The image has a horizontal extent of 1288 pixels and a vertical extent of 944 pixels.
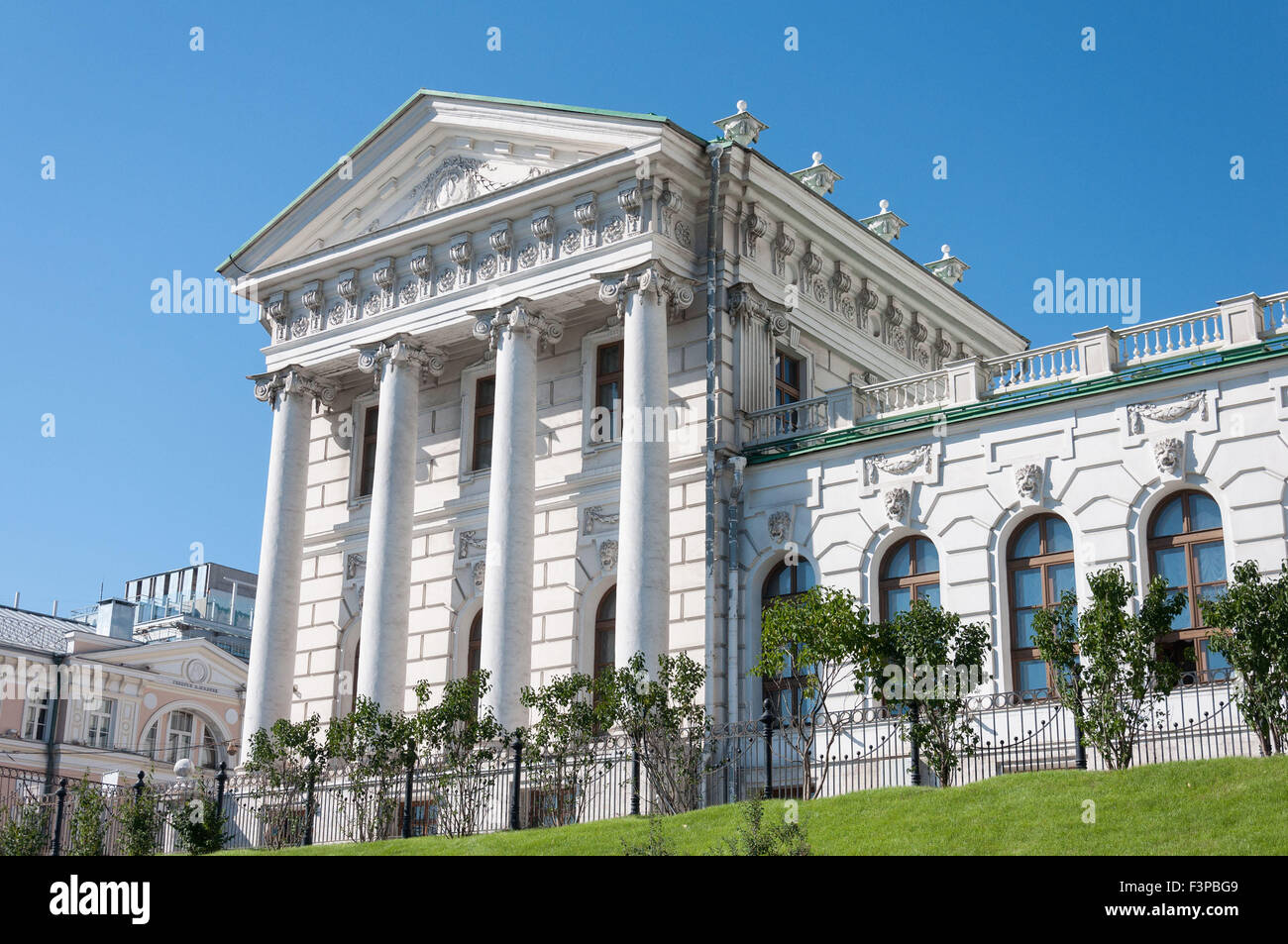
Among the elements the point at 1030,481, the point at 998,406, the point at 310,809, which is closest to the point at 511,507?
the point at 310,809

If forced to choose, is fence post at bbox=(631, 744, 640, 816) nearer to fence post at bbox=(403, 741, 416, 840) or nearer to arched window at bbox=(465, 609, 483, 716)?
fence post at bbox=(403, 741, 416, 840)

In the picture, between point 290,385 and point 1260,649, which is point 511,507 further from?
point 1260,649

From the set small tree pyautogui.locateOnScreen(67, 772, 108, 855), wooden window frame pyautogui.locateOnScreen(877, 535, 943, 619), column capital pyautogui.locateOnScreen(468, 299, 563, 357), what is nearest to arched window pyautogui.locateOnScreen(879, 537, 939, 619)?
wooden window frame pyautogui.locateOnScreen(877, 535, 943, 619)

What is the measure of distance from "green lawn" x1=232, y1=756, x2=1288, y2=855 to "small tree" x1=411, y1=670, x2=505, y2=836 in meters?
4.69

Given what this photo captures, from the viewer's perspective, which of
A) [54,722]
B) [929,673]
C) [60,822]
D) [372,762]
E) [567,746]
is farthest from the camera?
[54,722]

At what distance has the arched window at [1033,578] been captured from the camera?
26172mm

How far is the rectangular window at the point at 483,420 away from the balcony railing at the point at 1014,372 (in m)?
6.83

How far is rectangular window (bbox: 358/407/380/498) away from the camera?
36625 mm

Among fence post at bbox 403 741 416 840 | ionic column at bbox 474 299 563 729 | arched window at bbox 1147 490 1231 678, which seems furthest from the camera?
ionic column at bbox 474 299 563 729

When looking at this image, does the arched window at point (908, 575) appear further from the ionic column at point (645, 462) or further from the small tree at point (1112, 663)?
the small tree at point (1112, 663)

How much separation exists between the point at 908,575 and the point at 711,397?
5424 mm

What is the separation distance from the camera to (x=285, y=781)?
28562mm

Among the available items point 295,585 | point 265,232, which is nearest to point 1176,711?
point 295,585

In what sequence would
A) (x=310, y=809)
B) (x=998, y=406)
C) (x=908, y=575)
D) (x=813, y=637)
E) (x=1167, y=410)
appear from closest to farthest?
1. (x=813, y=637)
2. (x=1167, y=410)
3. (x=310, y=809)
4. (x=998, y=406)
5. (x=908, y=575)
